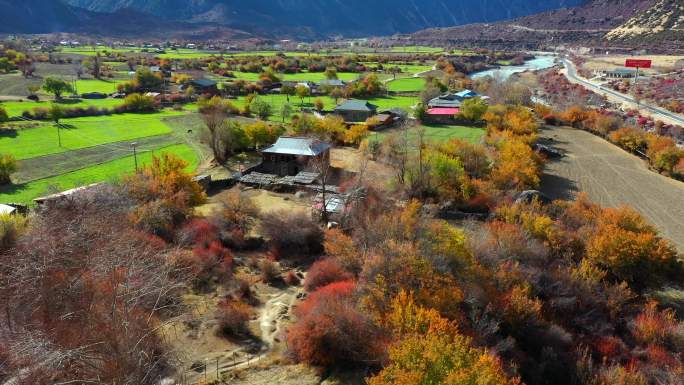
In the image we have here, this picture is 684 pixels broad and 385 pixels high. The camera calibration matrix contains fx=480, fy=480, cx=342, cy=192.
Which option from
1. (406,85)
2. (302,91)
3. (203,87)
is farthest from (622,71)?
(203,87)

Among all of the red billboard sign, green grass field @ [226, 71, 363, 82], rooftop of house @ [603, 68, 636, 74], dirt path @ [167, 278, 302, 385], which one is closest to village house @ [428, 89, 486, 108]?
green grass field @ [226, 71, 363, 82]

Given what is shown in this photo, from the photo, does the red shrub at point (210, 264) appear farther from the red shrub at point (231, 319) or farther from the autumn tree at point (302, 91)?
the autumn tree at point (302, 91)

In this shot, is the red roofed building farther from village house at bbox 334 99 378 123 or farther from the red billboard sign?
the red billboard sign

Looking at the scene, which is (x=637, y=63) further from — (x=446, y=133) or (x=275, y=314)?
(x=275, y=314)

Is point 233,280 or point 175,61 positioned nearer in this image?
point 233,280

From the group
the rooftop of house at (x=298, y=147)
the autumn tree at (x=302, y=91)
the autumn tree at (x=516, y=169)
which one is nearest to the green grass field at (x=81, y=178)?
the rooftop of house at (x=298, y=147)

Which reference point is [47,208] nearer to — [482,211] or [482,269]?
[482,269]

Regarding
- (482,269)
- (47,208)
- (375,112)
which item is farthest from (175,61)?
(482,269)
